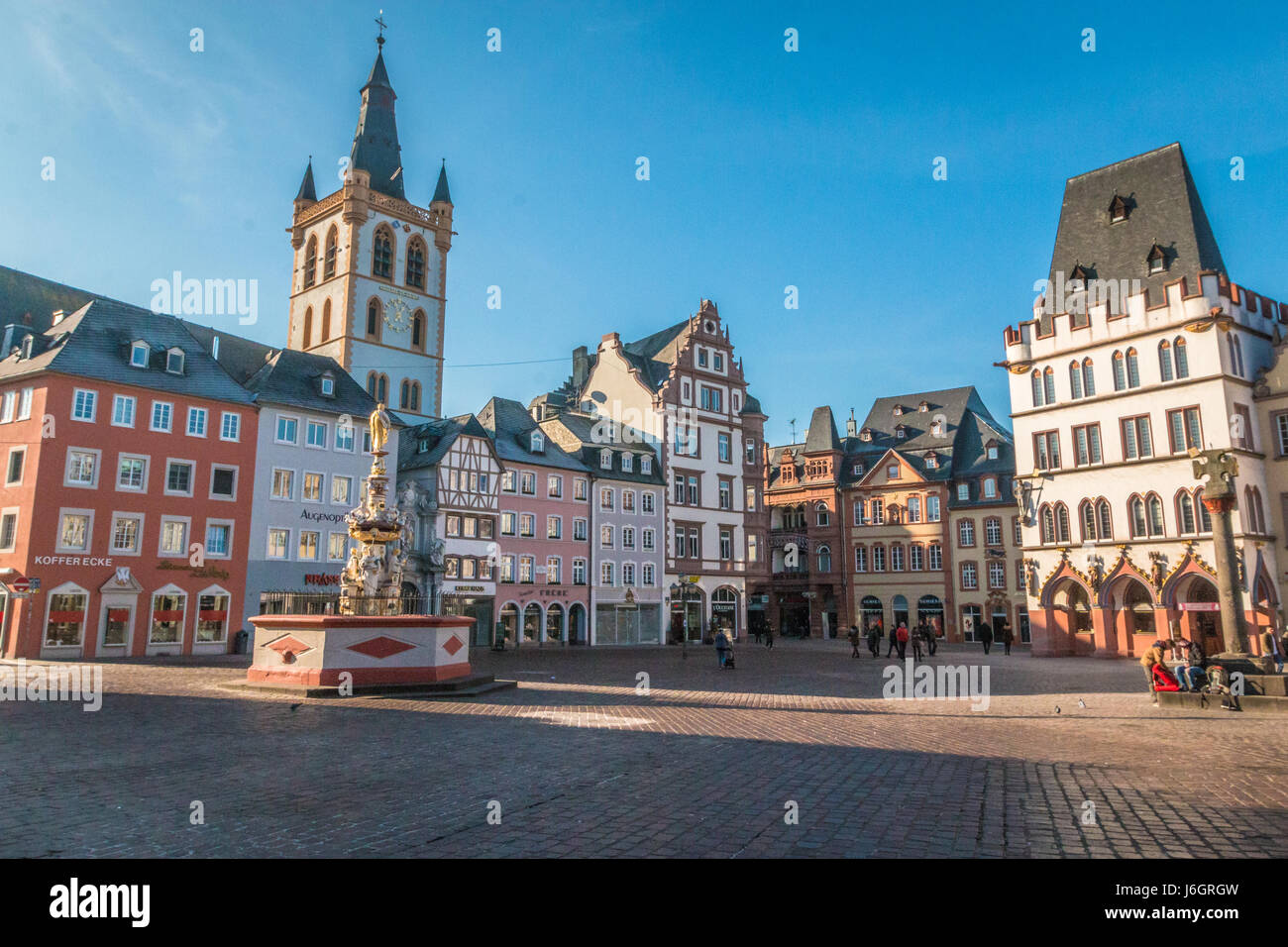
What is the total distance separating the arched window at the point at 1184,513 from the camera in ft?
126

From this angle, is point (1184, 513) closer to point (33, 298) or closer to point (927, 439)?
point (927, 439)

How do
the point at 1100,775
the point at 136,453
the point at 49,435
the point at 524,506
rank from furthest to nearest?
the point at 524,506 < the point at 136,453 < the point at 49,435 < the point at 1100,775

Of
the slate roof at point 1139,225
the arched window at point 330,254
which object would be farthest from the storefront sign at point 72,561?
the slate roof at point 1139,225

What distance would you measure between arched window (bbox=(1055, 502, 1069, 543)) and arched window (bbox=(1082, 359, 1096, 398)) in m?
5.70

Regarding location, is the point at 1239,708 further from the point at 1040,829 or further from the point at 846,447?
the point at 846,447

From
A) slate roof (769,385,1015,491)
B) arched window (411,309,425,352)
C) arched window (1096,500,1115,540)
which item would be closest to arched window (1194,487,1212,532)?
arched window (1096,500,1115,540)

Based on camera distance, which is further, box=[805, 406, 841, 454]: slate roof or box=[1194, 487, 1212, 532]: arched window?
box=[805, 406, 841, 454]: slate roof

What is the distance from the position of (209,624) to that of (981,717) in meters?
33.7

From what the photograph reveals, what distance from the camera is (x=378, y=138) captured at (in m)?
71.4

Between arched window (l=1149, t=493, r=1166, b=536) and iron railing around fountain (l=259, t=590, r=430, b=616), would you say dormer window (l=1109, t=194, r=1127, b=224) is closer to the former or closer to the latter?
arched window (l=1149, t=493, r=1166, b=536)

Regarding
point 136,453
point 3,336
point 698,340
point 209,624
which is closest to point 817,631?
point 698,340

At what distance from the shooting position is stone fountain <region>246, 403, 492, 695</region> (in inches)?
724

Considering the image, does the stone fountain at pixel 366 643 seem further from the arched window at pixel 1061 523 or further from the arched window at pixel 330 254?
the arched window at pixel 330 254

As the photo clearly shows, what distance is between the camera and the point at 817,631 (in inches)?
2638
